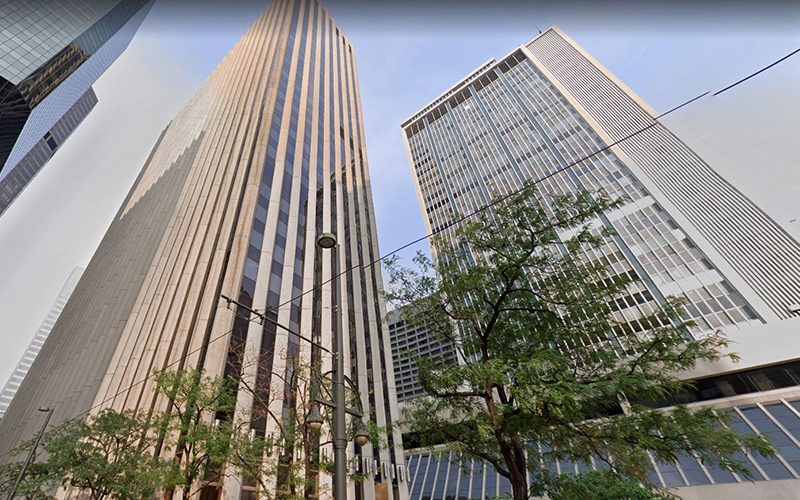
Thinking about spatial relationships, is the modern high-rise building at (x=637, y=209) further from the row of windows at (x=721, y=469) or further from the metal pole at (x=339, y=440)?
the metal pole at (x=339, y=440)

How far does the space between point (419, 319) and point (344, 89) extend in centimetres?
5418

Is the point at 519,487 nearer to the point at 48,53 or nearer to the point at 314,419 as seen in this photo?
the point at 314,419

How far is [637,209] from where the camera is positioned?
54.3 metres

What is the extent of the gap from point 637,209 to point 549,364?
2221 inches

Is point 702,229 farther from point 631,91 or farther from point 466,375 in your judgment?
point 466,375

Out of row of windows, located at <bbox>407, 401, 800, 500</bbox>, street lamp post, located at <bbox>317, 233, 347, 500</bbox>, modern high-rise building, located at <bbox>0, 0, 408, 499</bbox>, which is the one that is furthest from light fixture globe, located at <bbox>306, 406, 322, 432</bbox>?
row of windows, located at <bbox>407, 401, 800, 500</bbox>

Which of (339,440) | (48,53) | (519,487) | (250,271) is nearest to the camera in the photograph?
(339,440)

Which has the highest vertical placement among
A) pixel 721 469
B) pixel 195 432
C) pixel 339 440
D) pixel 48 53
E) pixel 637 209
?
pixel 48 53

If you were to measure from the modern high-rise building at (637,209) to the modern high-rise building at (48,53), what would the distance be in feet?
202

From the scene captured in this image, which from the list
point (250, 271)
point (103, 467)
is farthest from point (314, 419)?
point (250, 271)

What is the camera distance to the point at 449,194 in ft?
270

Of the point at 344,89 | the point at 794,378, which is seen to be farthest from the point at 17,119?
the point at 794,378

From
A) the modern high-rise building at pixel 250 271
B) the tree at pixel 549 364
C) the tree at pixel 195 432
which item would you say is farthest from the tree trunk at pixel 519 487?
the tree at pixel 195 432

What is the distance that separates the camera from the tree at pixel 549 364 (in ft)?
26.1
